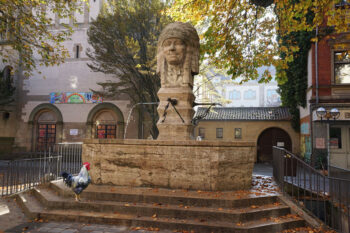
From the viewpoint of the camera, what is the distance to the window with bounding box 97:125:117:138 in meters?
20.8

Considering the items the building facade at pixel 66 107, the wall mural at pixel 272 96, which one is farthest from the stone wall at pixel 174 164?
the wall mural at pixel 272 96

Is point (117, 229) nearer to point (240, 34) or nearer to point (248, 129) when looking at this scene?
point (240, 34)

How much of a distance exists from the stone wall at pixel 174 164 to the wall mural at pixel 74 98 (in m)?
15.3

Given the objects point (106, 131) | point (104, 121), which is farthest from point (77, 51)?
point (106, 131)

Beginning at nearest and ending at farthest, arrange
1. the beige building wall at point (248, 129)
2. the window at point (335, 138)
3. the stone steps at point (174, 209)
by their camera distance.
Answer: the stone steps at point (174, 209)
the window at point (335, 138)
the beige building wall at point (248, 129)

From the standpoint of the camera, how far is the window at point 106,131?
20.8 metres

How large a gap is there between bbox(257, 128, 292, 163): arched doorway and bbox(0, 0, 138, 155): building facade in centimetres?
1152

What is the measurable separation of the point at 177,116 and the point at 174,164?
70.9 inches

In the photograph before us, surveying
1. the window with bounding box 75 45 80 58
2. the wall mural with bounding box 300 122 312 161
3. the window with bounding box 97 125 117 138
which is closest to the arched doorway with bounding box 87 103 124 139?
the window with bounding box 97 125 117 138

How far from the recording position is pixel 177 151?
5992 mm

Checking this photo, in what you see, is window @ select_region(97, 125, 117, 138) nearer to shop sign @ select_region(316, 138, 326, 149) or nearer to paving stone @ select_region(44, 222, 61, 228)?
shop sign @ select_region(316, 138, 326, 149)

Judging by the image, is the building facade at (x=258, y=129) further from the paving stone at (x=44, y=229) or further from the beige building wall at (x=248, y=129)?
the paving stone at (x=44, y=229)

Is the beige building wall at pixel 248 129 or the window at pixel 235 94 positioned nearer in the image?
the beige building wall at pixel 248 129

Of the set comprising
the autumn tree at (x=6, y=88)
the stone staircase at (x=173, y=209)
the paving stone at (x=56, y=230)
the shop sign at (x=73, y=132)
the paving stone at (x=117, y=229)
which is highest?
the autumn tree at (x=6, y=88)
